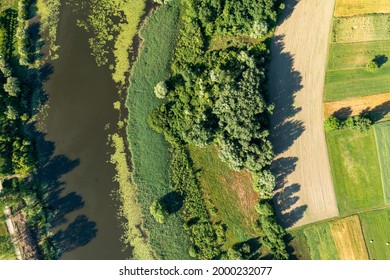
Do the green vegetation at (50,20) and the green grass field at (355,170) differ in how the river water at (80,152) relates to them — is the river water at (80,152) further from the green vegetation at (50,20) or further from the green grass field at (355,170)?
the green grass field at (355,170)

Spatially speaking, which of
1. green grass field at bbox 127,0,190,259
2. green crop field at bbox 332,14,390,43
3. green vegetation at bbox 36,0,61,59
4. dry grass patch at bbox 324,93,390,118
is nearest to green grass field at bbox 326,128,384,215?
dry grass patch at bbox 324,93,390,118

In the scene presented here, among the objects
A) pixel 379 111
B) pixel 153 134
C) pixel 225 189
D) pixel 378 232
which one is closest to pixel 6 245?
pixel 153 134

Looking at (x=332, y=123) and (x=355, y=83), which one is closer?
(x=332, y=123)

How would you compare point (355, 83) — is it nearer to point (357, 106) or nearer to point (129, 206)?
point (357, 106)

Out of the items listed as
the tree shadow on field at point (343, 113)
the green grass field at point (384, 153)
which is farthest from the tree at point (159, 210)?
the green grass field at point (384, 153)

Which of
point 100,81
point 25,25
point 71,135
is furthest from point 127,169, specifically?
point 25,25

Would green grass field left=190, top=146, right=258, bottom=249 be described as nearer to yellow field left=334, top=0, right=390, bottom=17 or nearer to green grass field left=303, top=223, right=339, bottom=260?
green grass field left=303, top=223, right=339, bottom=260
